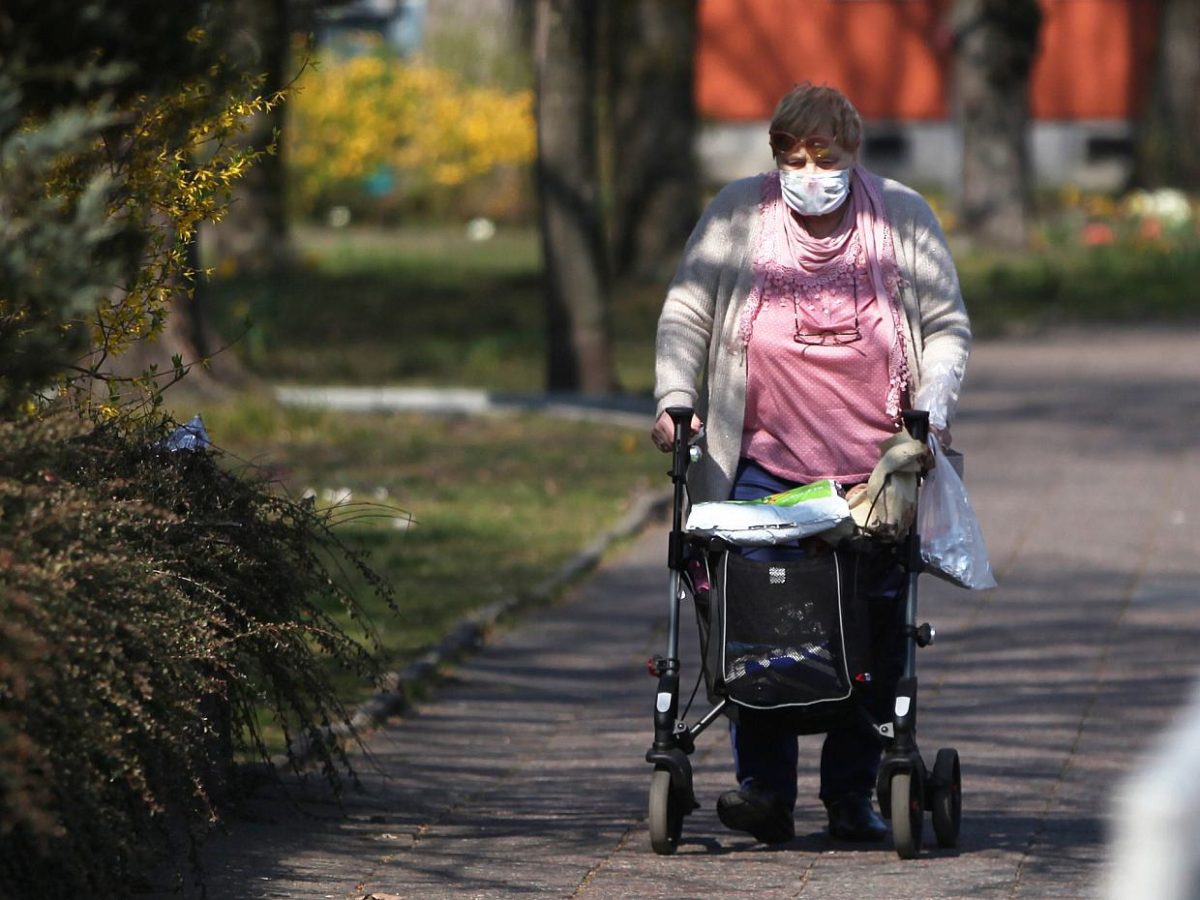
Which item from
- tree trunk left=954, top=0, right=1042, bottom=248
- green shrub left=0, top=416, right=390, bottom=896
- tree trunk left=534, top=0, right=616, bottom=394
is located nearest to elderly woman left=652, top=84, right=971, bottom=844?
green shrub left=0, top=416, right=390, bottom=896

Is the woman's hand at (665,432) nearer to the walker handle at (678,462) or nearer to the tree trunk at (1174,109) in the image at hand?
the walker handle at (678,462)

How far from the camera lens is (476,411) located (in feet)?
50.9

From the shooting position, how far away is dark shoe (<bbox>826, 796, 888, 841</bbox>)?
6.07 metres

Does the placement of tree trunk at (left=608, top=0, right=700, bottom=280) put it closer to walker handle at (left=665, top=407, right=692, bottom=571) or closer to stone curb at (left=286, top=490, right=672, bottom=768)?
stone curb at (left=286, top=490, right=672, bottom=768)

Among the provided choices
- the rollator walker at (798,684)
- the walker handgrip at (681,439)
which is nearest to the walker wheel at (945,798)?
the rollator walker at (798,684)

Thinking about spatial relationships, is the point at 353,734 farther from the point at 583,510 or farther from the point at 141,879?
the point at 583,510

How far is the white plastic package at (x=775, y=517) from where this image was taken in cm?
564

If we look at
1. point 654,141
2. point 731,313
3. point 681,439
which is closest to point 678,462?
point 681,439

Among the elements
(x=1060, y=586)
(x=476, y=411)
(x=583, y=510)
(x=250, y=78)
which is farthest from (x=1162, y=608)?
(x=476, y=411)

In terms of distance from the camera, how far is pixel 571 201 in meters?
15.7

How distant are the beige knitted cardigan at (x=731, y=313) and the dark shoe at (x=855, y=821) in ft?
2.85

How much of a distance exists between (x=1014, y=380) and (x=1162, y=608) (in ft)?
26.8

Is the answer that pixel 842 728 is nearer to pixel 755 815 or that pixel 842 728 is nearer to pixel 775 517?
pixel 755 815

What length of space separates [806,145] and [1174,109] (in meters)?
29.1
